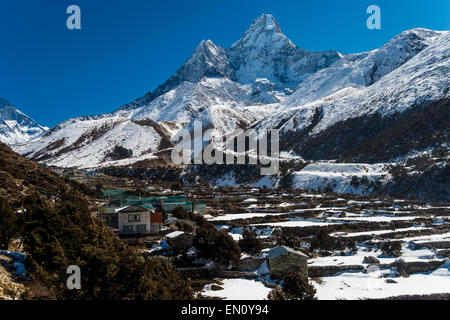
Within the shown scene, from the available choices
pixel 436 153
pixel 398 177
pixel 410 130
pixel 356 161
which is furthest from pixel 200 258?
pixel 410 130

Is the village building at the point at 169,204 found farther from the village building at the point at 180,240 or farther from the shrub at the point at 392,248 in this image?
the shrub at the point at 392,248

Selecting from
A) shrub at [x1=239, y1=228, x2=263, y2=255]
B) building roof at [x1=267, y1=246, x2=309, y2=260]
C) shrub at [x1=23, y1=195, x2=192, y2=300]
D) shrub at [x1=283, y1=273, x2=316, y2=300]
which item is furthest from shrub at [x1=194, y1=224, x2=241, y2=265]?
shrub at [x1=23, y1=195, x2=192, y2=300]

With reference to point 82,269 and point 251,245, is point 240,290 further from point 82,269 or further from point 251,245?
point 82,269

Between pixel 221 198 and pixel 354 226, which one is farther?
pixel 221 198

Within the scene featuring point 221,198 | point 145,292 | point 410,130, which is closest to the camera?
point 145,292

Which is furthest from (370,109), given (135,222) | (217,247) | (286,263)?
(217,247)
